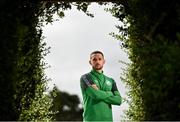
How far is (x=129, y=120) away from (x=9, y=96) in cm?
464

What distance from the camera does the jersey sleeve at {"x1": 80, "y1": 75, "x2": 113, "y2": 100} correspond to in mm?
9320

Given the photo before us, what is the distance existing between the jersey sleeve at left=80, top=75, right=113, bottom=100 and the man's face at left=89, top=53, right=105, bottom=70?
25 centimetres

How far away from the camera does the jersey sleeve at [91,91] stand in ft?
30.6

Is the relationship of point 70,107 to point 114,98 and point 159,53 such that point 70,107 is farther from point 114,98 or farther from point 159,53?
point 159,53

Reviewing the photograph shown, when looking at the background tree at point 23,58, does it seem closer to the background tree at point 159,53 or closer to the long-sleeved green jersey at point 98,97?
the long-sleeved green jersey at point 98,97

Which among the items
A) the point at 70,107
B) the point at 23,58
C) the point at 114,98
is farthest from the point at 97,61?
the point at 70,107

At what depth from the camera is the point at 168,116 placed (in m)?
7.76

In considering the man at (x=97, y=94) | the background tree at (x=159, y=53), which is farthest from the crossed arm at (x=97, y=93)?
the background tree at (x=159, y=53)

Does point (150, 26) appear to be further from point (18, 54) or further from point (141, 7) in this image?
point (18, 54)

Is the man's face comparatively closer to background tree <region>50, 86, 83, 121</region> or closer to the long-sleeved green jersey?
the long-sleeved green jersey

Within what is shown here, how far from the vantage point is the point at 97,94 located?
9320 mm

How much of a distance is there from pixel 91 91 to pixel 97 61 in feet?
1.87

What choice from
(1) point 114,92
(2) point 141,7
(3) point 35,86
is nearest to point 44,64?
(3) point 35,86

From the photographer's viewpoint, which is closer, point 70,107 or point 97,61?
point 97,61
